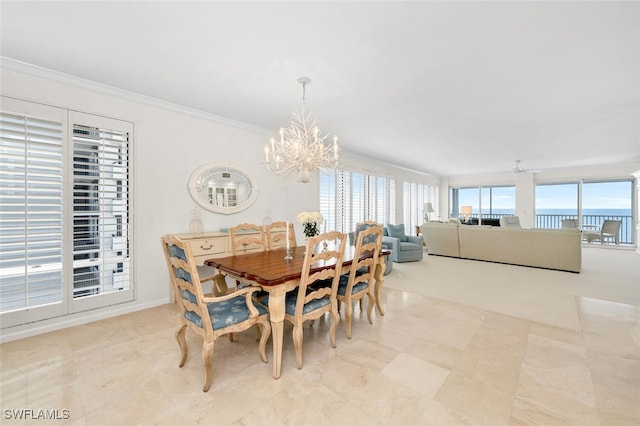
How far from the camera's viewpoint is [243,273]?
217 cm

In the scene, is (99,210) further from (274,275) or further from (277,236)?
(274,275)

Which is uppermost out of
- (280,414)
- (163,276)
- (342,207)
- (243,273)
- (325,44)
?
(325,44)

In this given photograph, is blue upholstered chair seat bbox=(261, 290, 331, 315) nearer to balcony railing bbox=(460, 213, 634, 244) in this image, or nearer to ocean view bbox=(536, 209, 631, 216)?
balcony railing bbox=(460, 213, 634, 244)

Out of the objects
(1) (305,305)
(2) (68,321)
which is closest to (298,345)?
(1) (305,305)

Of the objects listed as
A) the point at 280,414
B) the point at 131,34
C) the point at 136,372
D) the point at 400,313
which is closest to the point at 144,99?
the point at 131,34

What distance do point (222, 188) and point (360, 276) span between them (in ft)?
8.44

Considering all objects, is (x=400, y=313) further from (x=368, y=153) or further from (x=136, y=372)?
(x=368, y=153)

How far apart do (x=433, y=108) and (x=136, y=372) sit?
428 centimetres

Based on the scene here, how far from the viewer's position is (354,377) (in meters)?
2.01

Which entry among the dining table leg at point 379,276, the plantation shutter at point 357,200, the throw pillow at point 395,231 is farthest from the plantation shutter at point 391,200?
the dining table leg at point 379,276

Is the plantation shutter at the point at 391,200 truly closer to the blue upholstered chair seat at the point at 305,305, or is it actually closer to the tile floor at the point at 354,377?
the tile floor at the point at 354,377

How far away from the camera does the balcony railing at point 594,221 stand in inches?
336

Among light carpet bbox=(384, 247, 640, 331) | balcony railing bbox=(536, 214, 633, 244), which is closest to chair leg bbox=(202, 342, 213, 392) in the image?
light carpet bbox=(384, 247, 640, 331)

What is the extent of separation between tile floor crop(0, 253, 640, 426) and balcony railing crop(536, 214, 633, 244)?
8.08 metres
